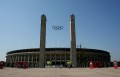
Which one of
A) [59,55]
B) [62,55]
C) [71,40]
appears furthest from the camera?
[62,55]

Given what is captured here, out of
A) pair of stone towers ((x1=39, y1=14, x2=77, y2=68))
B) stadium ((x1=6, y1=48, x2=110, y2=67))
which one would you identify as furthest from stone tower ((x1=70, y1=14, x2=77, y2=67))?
stadium ((x1=6, y1=48, x2=110, y2=67))

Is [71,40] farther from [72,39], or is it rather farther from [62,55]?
[62,55]

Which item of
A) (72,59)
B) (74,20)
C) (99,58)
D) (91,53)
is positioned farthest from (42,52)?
(99,58)

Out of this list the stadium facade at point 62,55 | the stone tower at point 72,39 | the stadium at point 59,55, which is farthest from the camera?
the stadium at point 59,55

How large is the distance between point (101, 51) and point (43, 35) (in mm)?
58044

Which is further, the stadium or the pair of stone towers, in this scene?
the stadium

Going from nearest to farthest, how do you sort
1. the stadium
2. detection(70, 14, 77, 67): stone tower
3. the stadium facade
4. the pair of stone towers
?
the pair of stone towers < detection(70, 14, 77, 67): stone tower < the stadium facade < the stadium

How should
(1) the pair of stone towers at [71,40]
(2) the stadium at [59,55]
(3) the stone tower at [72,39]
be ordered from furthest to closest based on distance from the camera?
A: 1. (2) the stadium at [59,55]
2. (3) the stone tower at [72,39]
3. (1) the pair of stone towers at [71,40]

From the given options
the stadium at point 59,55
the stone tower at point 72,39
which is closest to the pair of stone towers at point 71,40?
the stone tower at point 72,39

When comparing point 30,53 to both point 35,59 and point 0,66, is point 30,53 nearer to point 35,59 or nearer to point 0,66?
point 35,59

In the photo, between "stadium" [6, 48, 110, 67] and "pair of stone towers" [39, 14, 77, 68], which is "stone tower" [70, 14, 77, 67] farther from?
"stadium" [6, 48, 110, 67]

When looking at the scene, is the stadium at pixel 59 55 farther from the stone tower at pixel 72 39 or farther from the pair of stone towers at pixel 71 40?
the pair of stone towers at pixel 71 40

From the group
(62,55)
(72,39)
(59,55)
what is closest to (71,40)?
(72,39)

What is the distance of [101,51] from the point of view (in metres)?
148
